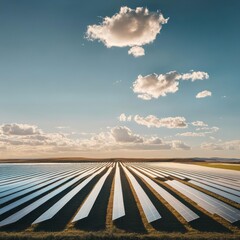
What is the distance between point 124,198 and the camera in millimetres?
11023

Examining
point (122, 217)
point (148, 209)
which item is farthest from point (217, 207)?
point (122, 217)

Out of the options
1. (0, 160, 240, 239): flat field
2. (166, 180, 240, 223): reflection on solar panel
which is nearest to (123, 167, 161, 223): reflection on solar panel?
(0, 160, 240, 239): flat field

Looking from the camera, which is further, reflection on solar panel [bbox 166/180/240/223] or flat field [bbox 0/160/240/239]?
reflection on solar panel [bbox 166/180/240/223]

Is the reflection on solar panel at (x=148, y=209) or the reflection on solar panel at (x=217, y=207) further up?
the reflection on solar panel at (x=148, y=209)

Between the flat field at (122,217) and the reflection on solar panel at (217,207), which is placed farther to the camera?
the reflection on solar panel at (217,207)

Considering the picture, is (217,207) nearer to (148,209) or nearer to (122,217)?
(148,209)

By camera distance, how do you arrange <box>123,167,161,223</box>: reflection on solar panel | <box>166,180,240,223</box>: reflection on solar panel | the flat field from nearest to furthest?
the flat field → <box>123,167,161,223</box>: reflection on solar panel → <box>166,180,240,223</box>: reflection on solar panel

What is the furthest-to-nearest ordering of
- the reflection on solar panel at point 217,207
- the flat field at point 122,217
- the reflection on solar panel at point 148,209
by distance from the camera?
the reflection on solar panel at point 217,207
the reflection on solar panel at point 148,209
the flat field at point 122,217

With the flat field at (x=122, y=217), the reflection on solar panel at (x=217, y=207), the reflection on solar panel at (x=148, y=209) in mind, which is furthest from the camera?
the reflection on solar panel at (x=217, y=207)

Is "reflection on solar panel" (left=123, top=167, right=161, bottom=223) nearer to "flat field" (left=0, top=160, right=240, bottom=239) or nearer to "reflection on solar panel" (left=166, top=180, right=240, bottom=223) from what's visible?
"flat field" (left=0, top=160, right=240, bottom=239)

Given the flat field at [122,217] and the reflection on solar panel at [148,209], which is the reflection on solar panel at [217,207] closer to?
the flat field at [122,217]

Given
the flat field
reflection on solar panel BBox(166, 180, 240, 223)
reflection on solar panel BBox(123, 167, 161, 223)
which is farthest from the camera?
reflection on solar panel BBox(166, 180, 240, 223)

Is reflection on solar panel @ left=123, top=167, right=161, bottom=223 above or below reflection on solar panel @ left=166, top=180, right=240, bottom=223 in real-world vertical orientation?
above

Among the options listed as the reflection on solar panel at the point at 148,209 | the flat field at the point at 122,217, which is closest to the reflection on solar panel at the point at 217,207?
the flat field at the point at 122,217
